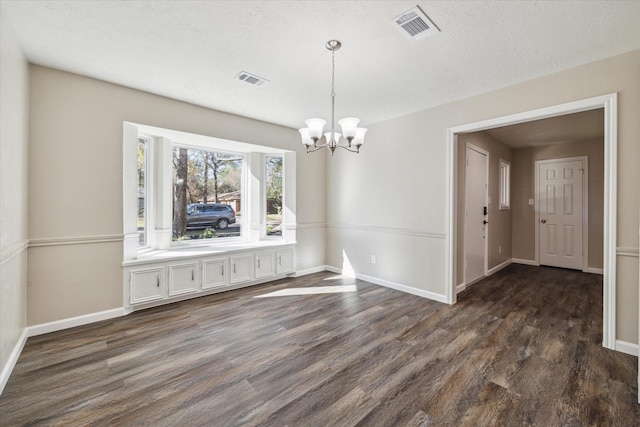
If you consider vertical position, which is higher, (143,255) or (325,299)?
(143,255)

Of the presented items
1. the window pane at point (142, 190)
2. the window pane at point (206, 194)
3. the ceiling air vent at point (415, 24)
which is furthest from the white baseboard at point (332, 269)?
the ceiling air vent at point (415, 24)

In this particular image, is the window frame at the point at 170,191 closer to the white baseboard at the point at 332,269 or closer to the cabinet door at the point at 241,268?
the cabinet door at the point at 241,268

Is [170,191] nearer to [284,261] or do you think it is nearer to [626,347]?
[284,261]

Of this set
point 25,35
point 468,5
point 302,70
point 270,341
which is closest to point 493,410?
point 270,341

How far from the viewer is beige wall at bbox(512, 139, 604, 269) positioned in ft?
17.0

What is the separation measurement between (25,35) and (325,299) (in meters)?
3.78

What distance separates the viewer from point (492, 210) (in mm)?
5273

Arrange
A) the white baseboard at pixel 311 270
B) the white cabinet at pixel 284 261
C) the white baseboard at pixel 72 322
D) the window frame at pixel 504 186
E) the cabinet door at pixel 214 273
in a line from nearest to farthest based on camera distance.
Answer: the white baseboard at pixel 72 322 < the cabinet door at pixel 214 273 < the white cabinet at pixel 284 261 < the white baseboard at pixel 311 270 < the window frame at pixel 504 186

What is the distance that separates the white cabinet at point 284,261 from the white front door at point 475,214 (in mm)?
2716

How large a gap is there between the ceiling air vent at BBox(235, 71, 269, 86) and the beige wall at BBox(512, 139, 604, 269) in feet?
18.6

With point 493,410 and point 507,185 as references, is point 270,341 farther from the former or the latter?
point 507,185

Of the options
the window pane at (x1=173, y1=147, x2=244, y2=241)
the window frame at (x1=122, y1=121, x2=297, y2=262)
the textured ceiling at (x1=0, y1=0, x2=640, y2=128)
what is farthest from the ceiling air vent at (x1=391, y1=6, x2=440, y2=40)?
the window pane at (x1=173, y1=147, x2=244, y2=241)

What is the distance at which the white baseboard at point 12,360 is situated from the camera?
1.97 metres

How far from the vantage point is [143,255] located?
3.68m
